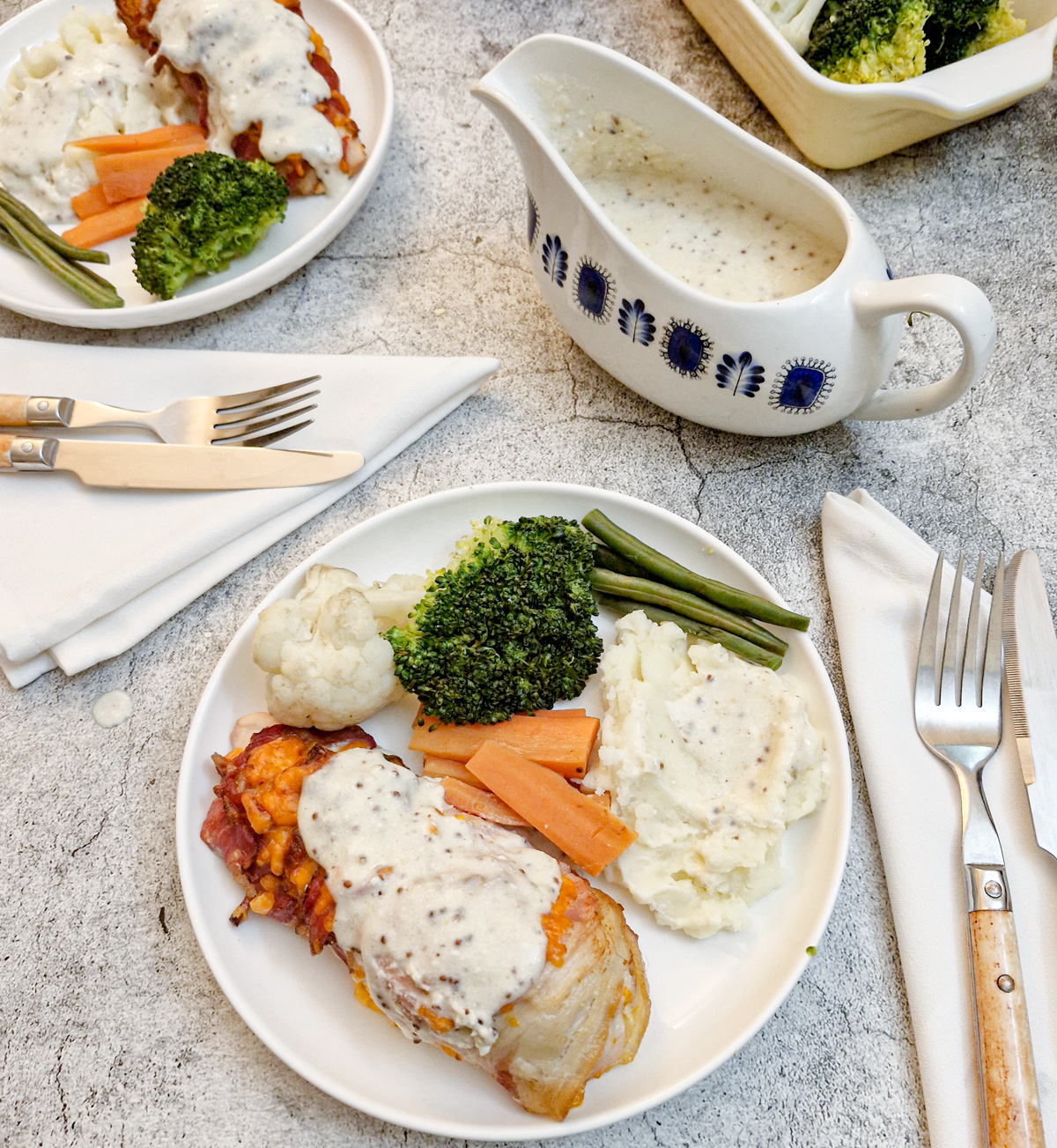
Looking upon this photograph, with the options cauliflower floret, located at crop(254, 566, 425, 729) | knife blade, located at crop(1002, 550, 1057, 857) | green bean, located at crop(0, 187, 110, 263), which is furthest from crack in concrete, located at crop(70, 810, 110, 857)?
knife blade, located at crop(1002, 550, 1057, 857)

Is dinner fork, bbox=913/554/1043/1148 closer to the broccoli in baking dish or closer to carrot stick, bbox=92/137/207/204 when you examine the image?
the broccoli in baking dish

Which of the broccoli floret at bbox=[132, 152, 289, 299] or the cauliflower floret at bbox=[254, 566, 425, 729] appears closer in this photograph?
the cauliflower floret at bbox=[254, 566, 425, 729]

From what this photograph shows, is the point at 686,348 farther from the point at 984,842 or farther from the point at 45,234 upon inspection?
the point at 45,234

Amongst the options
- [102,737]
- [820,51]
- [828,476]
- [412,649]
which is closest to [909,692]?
[828,476]

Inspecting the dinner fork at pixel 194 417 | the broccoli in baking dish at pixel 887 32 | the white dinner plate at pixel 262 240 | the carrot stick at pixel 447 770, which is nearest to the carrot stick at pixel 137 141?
the white dinner plate at pixel 262 240

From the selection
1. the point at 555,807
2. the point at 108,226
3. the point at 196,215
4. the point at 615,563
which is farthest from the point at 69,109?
the point at 555,807

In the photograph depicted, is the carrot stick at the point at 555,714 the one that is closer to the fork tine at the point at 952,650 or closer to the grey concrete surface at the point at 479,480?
the grey concrete surface at the point at 479,480

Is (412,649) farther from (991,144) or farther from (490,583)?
(991,144)
